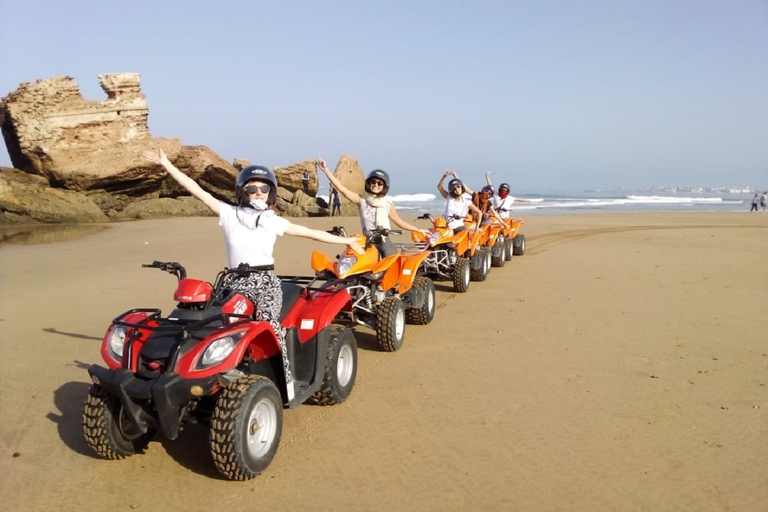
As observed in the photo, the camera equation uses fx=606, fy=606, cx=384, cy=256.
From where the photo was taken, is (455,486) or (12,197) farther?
(12,197)

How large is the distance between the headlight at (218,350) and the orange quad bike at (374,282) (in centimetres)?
215

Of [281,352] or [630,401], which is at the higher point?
[281,352]

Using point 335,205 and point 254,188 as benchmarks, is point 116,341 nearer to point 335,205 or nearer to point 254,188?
point 254,188

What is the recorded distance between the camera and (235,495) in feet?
11.3

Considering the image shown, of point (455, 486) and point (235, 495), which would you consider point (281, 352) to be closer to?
point (235, 495)

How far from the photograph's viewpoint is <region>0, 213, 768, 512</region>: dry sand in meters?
3.48

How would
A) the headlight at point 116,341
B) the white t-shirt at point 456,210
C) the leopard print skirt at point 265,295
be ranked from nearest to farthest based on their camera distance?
the headlight at point 116,341, the leopard print skirt at point 265,295, the white t-shirt at point 456,210

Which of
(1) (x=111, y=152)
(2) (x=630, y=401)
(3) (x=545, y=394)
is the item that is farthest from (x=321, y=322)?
(1) (x=111, y=152)

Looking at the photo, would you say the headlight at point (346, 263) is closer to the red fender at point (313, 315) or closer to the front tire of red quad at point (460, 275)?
the red fender at point (313, 315)

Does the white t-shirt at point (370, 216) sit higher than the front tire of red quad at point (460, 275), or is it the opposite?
the white t-shirt at point (370, 216)

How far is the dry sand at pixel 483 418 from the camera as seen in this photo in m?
3.48

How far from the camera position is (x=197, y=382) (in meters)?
3.29

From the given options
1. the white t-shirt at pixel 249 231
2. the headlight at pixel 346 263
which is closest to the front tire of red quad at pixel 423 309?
the headlight at pixel 346 263

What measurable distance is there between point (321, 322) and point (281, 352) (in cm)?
54
